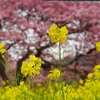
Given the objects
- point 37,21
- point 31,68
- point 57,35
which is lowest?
point 37,21

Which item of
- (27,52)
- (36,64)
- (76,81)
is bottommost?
(76,81)

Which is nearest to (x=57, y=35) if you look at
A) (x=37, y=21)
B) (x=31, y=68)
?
(x=31, y=68)

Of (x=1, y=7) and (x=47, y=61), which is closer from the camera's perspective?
(x=1, y=7)

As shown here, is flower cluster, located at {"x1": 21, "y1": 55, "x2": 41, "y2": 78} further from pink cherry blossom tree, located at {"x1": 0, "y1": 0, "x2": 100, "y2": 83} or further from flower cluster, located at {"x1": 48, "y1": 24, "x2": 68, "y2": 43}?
pink cherry blossom tree, located at {"x1": 0, "y1": 0, "x2": 100, "y2": 83}

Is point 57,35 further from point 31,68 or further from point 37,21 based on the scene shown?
point 37,21

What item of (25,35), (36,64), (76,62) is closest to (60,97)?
(36,64)

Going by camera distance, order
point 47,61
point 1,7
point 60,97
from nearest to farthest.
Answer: point 60,97 → point 1,7 → point 47,61

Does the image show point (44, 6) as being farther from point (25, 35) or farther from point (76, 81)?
point (76, 81)

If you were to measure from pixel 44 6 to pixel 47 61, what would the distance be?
1.20 meters

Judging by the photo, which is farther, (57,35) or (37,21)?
(37,21)

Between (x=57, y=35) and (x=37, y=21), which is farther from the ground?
(x=57, y=35)

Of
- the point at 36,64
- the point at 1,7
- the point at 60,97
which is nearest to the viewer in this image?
the point at 36,64

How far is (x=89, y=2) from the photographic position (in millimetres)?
8906

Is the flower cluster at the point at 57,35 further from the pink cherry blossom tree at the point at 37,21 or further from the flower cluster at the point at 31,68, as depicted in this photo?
the pink cherry blossom tree at the point at 37,21
